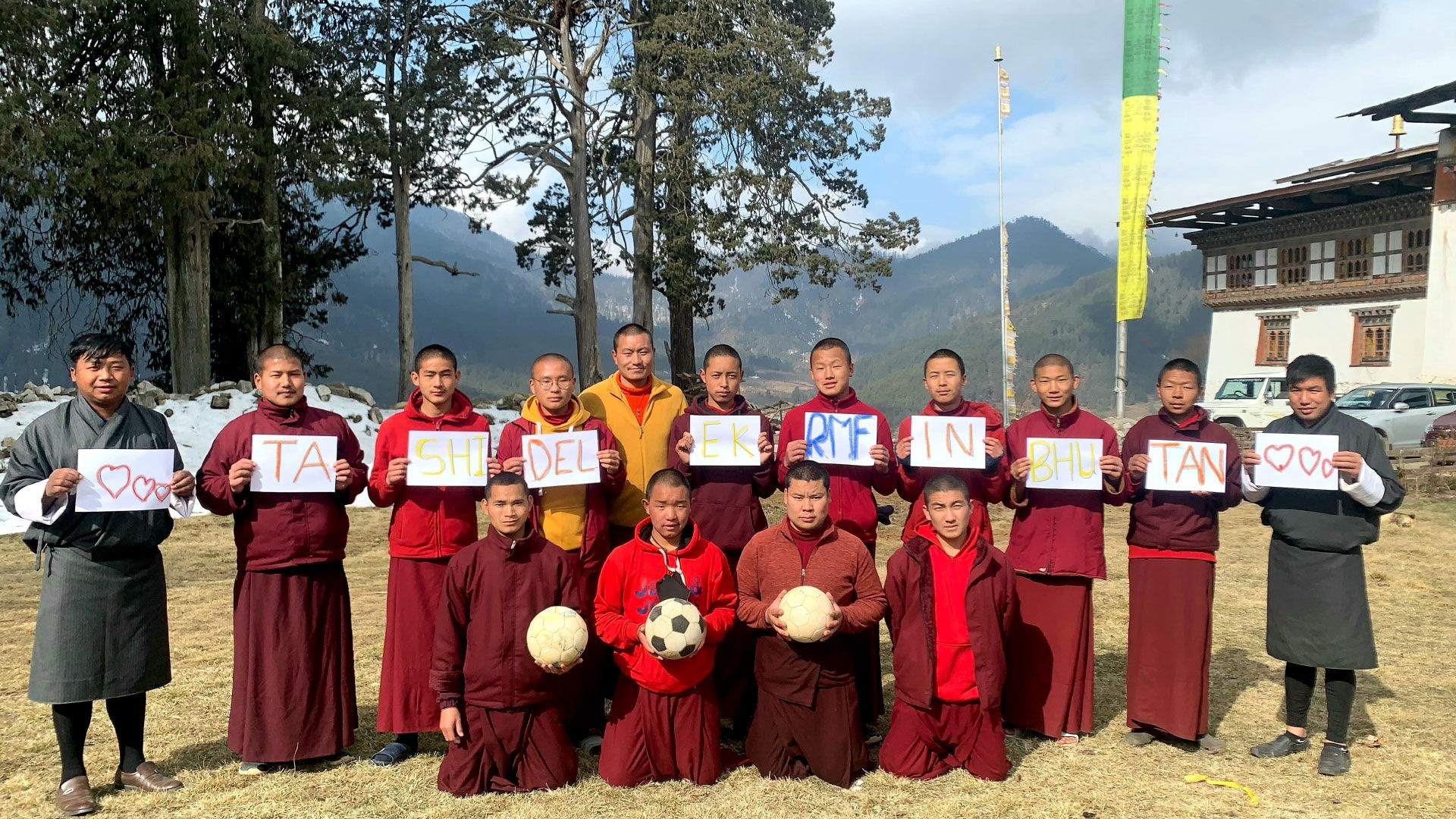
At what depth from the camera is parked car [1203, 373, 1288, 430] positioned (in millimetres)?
21305

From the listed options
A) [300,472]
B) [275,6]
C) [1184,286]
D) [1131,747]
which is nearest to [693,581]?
[300,472]

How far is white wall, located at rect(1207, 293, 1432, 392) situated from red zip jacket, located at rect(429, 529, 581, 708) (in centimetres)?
2791

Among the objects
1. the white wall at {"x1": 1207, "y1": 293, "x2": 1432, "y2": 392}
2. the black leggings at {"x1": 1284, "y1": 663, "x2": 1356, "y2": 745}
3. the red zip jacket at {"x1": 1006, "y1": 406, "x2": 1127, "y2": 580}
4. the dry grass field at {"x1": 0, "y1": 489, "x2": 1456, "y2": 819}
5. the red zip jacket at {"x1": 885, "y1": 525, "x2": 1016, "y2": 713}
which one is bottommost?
the dry grass field at {"x1": 0, "y1": 489, "x2": 1456, "y2": 819}

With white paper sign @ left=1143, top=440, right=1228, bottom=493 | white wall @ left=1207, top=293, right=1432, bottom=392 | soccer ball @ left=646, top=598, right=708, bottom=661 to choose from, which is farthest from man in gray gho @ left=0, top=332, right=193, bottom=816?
white wall @ left=1207, top=293, right=1432, bottom=392

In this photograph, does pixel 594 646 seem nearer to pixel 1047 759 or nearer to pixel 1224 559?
pixel 1047 759

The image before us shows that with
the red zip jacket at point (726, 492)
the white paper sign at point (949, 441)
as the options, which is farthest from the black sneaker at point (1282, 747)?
the red zip jacket at point (726, 492)

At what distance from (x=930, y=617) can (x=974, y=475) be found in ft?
3.41

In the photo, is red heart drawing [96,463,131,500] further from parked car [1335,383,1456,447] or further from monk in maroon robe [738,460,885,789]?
parked car [1335,383,1456,447]

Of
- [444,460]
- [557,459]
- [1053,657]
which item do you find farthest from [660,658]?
[1053,657]

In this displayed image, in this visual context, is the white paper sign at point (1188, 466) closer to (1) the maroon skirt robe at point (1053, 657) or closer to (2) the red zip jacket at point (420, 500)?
(1) the maroon skirt robe at point (1053, 657)

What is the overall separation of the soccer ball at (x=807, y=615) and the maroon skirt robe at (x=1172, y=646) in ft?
6.46

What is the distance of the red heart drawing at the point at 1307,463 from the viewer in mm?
4750

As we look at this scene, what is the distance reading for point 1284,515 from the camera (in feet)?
16.3

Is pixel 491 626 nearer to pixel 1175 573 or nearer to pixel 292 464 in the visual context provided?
pixel 292 464
